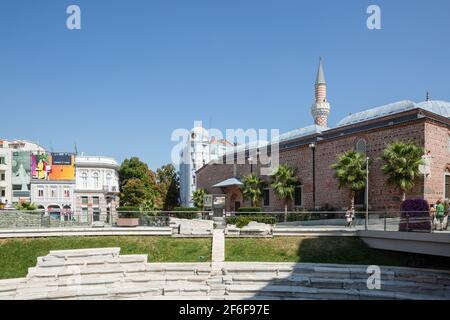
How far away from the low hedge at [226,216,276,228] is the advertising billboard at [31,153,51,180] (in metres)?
36.9

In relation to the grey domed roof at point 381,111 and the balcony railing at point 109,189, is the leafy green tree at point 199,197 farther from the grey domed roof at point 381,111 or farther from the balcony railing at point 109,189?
the grey domed roof at point 381,111

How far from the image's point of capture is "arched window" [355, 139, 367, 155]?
2978cm

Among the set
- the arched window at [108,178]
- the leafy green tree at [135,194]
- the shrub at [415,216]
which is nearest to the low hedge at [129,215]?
the shrub at [415,216]

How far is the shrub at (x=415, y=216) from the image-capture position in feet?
57.7

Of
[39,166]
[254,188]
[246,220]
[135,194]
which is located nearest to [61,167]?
[39,166]

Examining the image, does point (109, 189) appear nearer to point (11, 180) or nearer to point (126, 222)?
point (11, 180)

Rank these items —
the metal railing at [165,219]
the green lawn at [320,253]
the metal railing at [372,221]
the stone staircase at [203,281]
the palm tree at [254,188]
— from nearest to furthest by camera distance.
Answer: the stone staircase at [203,281] → the metal railing at [372,221] → the green lawn at [320,253] → the metal railing at [165,219] → the palm tree at [254,188]

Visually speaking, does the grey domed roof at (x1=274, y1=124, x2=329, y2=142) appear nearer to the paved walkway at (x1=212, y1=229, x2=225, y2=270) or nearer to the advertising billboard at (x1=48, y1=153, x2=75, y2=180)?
the paved walkway at (x1=212, y1=229, x2=225, y2=270)

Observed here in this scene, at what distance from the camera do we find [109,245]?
22.0 m

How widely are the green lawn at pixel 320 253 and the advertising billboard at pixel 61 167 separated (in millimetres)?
37330

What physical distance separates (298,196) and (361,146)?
8.26m
